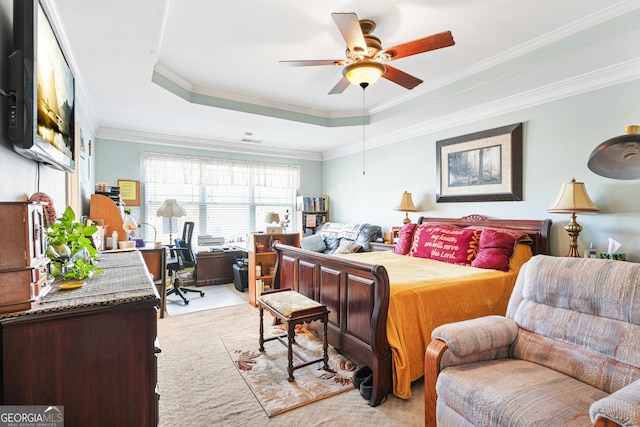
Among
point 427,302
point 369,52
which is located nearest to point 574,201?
point 427,302

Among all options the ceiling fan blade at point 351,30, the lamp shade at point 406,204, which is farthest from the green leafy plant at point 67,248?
the lamp shade at point 406,204

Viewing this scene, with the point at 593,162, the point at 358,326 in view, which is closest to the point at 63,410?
the point at 358,326

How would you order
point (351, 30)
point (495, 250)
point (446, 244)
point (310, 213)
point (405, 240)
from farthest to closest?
point (310, 213), point (405, 240), point (446, 244), point (495, 250), point (351, 30)

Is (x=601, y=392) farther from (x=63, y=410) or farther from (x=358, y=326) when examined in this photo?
(x=63, y=410)

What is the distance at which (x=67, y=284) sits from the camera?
1.36 meters

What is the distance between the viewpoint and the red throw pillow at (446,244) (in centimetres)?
314

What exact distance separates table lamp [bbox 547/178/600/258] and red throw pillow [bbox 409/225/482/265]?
74 cm

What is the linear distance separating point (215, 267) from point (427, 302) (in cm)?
409

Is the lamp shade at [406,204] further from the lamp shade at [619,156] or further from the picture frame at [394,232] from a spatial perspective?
the lamp shade at [619,156]

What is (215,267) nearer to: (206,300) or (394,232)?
(206,300)

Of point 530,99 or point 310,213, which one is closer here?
point 530,99

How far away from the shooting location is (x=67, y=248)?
141 centimetres

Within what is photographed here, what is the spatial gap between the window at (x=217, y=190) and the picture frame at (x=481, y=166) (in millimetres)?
Answer: 3131

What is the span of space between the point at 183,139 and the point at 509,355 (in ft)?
17.1
